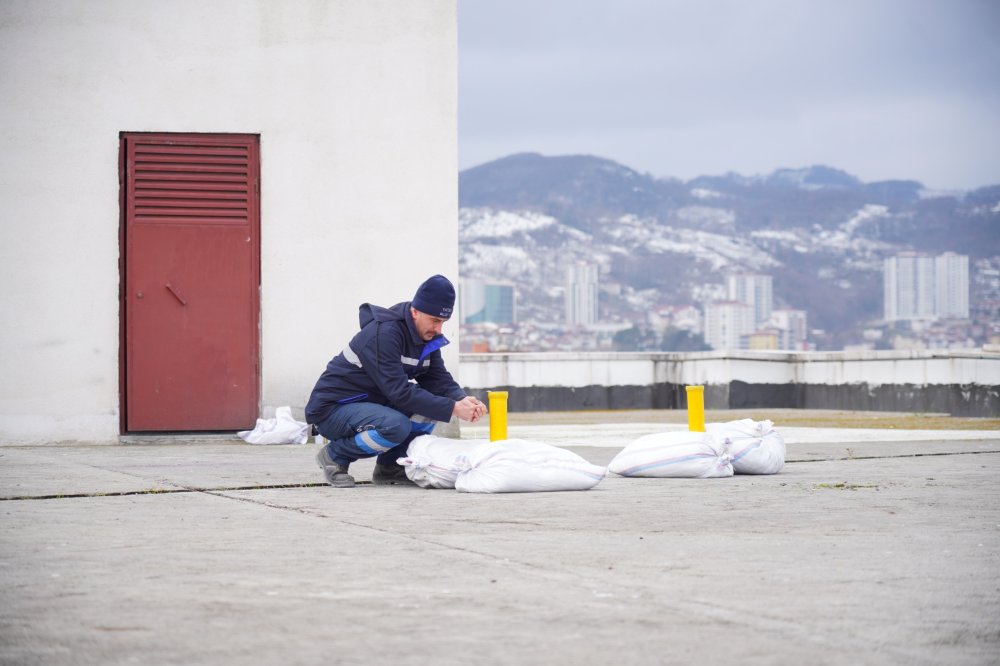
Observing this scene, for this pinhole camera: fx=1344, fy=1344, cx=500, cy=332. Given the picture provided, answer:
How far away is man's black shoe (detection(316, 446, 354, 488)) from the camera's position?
7902mm

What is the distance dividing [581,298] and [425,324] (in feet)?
599

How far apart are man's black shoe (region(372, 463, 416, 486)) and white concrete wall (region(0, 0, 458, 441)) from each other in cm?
413

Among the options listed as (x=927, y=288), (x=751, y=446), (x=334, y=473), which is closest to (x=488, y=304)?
(x=927, y=288)

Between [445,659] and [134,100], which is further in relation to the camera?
[134,100]

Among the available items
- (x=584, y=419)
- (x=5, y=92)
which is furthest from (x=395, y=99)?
(x=584, y=419)

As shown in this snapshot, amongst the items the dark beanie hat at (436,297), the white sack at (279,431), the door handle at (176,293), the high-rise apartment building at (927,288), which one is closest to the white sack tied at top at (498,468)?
the dark beanie hat at (436,297)

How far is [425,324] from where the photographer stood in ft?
24.7

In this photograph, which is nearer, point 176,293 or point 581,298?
point 176,293

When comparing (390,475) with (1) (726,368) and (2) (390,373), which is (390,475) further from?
(1) (726,368)

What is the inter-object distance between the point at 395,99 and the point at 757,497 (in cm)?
646

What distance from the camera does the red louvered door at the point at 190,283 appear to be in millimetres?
11938

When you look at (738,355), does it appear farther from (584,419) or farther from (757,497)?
(757,497)

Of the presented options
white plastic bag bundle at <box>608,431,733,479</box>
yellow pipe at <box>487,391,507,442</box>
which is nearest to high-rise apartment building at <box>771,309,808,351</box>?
white plastic bag bundle at <box>608,431,733,479</box>

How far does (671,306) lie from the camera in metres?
186
